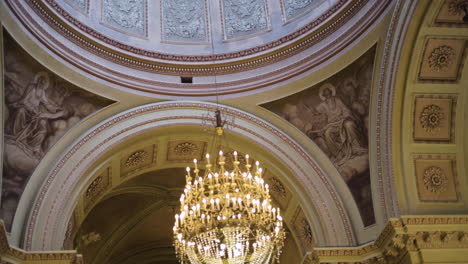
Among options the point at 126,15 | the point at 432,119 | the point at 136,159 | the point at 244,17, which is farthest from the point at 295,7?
the point at 136,159

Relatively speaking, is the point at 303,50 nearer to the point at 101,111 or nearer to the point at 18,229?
the point at 101,111

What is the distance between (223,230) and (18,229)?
364 cm

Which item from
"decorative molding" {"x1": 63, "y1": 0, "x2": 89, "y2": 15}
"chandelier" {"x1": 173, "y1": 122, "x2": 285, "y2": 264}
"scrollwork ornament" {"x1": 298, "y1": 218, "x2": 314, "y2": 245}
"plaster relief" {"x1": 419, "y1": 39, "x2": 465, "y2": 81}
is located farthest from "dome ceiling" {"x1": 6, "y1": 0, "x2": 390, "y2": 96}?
"chandelier" {"x1": 173, "y1": 122, "x2": 285, "y2": 264}

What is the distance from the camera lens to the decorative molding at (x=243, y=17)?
13.3 metres

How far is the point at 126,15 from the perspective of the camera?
13.2 meters

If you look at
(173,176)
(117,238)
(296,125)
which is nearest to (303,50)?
(296,125)

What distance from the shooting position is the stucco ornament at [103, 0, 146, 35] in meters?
12.9

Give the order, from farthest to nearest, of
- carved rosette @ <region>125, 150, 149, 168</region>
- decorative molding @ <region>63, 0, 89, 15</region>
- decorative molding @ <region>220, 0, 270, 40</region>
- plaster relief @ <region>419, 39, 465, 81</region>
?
decorative molding @ <region>220, 0, 270, 40</region> < carved rosette @ <region>125, 150, 149, 168</region> < decorative molding @ <region>63, 0, 89, 15</region> < plaster relief @ <region>419, 39, 465, 81</region>

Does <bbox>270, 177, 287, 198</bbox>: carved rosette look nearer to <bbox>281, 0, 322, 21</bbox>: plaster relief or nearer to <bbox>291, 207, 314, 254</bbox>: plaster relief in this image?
<bbox>291, 207, 314, 254</bbox>: plaster relief

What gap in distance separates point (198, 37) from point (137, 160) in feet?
9.69

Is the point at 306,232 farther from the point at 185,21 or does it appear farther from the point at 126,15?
the point at 126,15

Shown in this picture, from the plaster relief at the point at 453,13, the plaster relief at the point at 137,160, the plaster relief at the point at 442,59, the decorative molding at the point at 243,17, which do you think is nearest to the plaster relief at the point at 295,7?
the decorative molding at the point at 243,17

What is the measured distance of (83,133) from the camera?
38.4ft

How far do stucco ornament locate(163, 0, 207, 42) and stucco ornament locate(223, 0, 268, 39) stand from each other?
521mm
